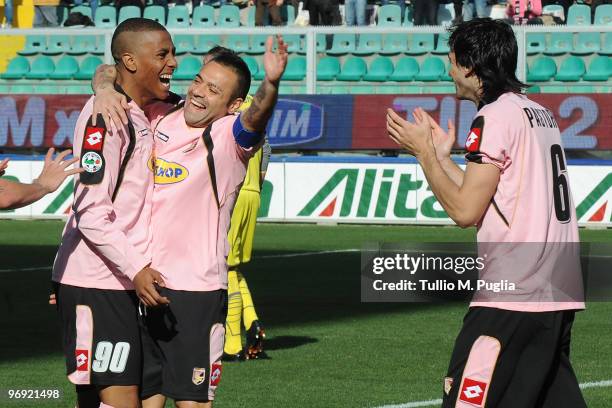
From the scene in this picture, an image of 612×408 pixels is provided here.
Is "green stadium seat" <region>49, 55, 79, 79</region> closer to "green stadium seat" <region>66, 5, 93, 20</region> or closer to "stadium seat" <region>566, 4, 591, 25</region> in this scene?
"green stadium seat" <region>66, 5, 93, 20</region>

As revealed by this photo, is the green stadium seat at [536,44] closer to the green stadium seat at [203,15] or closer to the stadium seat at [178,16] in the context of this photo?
the green stadium seat at [203,15]

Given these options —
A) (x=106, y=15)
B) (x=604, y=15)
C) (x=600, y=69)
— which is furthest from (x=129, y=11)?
(x=600, y=69)

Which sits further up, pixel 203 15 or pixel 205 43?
pixel 203 15

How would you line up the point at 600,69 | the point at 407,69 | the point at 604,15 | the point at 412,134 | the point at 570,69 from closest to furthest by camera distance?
the point at 412,134 → the point at 600,69 → the point at 570,69 → the point at 407,69 → the point at 604,15

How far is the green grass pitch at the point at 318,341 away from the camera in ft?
28.0

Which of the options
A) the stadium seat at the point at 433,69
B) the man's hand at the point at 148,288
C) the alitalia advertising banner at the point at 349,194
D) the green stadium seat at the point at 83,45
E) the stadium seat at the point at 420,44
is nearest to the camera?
the man's hand at the point at 148,288

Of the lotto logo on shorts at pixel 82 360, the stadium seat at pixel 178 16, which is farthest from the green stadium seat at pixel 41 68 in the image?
the lotto logo on shorts at pixel 82 360

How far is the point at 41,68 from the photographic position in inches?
1062

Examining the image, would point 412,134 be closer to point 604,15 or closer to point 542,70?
point 542,70

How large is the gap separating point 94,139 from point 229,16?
22.7 metres

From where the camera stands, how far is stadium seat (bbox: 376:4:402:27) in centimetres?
2661

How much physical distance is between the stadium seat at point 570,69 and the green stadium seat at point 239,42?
5636mm

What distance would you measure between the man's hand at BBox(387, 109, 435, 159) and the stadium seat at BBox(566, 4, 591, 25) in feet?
69.9

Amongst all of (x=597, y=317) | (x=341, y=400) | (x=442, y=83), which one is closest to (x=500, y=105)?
(x=341, y=400)
